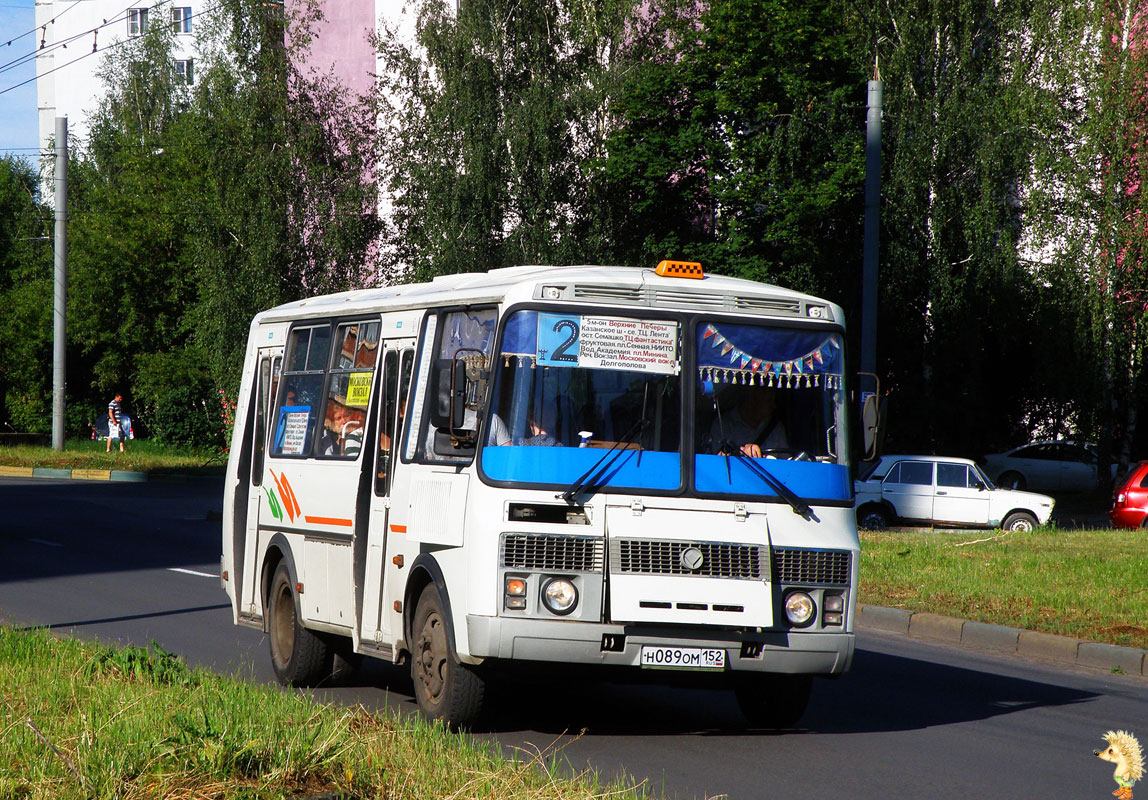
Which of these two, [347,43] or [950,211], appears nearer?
[950,211]

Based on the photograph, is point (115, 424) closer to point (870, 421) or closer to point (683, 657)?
point (870, 421)

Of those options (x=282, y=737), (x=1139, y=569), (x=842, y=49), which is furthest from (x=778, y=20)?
(x=282, y=737)

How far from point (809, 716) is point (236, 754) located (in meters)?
4.52

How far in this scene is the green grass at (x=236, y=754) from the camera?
525 cm

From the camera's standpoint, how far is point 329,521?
31.0 ft

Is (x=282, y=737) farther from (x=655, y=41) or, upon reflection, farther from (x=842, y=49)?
(x=655, y=41)

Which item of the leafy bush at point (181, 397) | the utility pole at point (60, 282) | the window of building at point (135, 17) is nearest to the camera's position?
the utility pole at point (60, 282)

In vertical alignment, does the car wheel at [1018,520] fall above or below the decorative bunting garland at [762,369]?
below

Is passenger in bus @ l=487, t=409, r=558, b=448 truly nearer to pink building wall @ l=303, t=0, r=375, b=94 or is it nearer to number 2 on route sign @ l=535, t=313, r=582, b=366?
number 2 on route sign @ l=535, t=313, r=582, b=366

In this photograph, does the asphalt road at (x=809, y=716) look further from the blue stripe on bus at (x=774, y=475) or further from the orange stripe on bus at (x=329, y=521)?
the blue stripe on bus at (x=774, y=475)

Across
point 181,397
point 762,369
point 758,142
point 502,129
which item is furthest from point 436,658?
point 181,397

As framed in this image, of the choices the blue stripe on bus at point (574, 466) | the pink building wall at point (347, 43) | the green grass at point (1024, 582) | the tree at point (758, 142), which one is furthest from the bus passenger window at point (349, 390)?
the pink building wall at point (347, 43)

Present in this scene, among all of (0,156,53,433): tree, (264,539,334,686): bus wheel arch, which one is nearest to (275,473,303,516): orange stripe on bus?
(264,539,334,686): bus wheel arch

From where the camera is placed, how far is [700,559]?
7531mm
